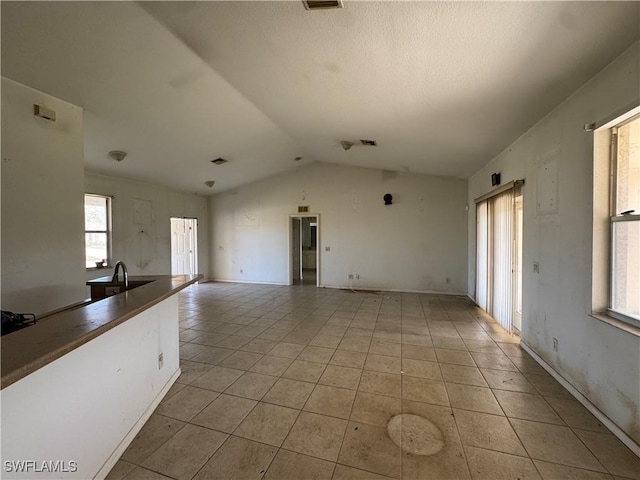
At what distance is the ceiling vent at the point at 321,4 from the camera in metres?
1.66

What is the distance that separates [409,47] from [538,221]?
7.24ft

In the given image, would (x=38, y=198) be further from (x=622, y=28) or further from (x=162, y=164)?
(x=622, y=28)

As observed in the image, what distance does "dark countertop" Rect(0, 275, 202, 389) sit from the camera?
37.5 inches

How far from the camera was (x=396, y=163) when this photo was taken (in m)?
5.67

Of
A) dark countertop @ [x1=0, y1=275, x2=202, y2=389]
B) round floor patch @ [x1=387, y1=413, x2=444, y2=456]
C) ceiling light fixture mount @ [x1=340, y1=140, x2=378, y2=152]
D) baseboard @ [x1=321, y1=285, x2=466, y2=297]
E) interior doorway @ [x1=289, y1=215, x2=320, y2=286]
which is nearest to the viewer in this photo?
dark countertop @ [x1=0, y1=275, x2=202, y2=389]

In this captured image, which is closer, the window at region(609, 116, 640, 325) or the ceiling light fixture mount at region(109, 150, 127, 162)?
the window at region(609, 116, 640, 325)

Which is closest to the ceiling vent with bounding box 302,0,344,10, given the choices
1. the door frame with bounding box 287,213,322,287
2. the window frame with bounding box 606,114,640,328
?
the window frame with bounding box 606,114,640,328

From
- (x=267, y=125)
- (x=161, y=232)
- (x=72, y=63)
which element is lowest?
(x=161, y=232)

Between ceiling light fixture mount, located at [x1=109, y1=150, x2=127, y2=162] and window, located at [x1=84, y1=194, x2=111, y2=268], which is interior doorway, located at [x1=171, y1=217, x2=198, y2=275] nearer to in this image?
window, located at [x1=84, y1=194, x2=111, y2=268]

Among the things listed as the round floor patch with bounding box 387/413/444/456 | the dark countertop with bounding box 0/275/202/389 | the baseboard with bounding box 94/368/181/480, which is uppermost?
the dark countertop with bounding box 0/275/202/389

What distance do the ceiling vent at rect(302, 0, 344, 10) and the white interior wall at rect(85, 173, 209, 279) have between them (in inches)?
200

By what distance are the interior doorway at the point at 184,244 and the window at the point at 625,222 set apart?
803 centimetres

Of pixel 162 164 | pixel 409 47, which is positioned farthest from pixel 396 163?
pixel 162 164

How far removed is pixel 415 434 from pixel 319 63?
2.95 meters
